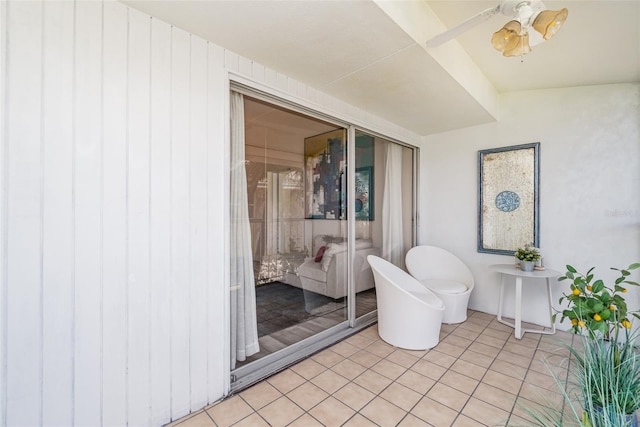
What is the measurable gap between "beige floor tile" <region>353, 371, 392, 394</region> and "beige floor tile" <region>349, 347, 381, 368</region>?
134 millimetres

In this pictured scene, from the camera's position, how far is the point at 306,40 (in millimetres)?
1812

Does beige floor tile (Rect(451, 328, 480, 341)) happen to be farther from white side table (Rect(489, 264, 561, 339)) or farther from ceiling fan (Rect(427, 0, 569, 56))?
ceiling fan (Rect(427, 0, 569, 56))

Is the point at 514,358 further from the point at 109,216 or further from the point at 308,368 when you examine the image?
the point at 109,216

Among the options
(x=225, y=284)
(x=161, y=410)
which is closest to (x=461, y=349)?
(x=225, y=284)

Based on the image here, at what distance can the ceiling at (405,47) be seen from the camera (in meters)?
1.58

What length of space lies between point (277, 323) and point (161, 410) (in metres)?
1.01

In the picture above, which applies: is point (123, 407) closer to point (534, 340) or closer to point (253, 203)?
point (253, 203)

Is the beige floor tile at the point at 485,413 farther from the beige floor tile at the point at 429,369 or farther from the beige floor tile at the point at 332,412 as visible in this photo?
the beige floor tile at the point at 332,412

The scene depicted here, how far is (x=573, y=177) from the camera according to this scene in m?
2.92

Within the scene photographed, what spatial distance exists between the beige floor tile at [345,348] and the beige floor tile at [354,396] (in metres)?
0.49

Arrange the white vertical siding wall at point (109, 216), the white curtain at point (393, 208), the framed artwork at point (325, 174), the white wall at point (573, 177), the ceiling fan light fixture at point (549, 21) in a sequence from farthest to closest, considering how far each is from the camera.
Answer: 1. the white curtain at point (393, 208)
2. the framed artwork at point (325, 174)
3. the white wall at point (573, 177)
4. the ceiling fan light fixture at point (549, 21)
5. the white vertical siding wall at point (109, 216)

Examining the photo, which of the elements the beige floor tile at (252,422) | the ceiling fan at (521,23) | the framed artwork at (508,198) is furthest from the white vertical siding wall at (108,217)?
the framed artwork at (508,198)

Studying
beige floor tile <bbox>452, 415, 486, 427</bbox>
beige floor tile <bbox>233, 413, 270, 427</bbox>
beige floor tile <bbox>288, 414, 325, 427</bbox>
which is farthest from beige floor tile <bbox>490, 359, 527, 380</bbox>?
beige floor tile <bbox>233, 413, 270, 427</bbox>

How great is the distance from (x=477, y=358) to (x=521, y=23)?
2513mm
